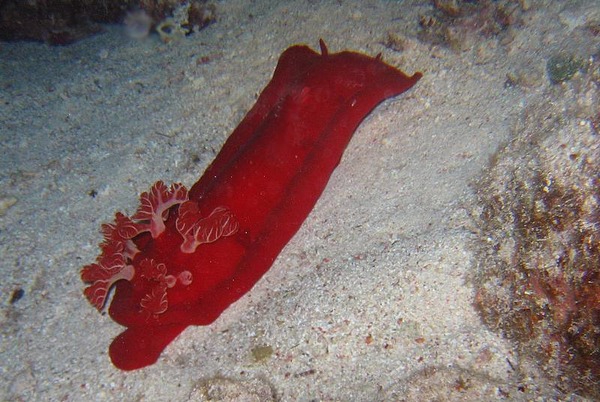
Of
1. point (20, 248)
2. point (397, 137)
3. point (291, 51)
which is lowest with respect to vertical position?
point (20, 248)

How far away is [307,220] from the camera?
12.2 ft

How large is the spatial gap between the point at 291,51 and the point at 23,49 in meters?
4.53

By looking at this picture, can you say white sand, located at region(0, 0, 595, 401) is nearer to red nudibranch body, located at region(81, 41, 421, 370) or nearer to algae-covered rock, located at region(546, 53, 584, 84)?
algae-covered rock, located at region(546, 53, 584, 84)

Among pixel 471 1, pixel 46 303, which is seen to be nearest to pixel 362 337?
pixel 46 303

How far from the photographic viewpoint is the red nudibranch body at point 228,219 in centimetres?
301

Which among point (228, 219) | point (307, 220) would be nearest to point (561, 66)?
point (307, 220)

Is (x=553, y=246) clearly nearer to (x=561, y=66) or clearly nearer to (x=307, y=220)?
(x=307, y=220)

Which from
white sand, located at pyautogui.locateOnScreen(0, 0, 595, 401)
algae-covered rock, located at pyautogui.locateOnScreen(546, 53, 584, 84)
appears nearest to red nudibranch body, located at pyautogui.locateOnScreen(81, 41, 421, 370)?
white sand, located at pyautogui.locateOnScreen(0, 0, 595, 401)

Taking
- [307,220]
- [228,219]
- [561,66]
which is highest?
[561,66]

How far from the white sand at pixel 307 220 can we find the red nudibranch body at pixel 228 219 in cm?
20

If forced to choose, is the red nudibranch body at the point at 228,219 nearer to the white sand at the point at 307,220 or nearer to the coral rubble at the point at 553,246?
the white sand at the point at 307,220

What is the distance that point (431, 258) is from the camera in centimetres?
292

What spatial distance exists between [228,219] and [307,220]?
89 centimetres

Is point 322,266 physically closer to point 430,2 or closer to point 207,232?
point 207,232
